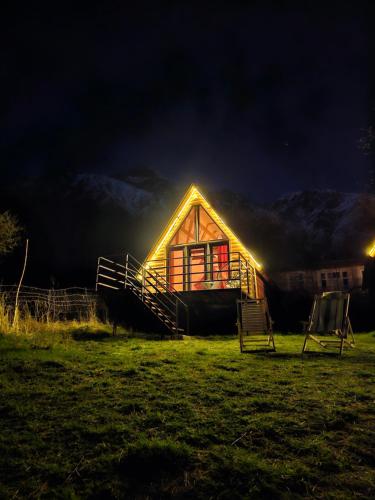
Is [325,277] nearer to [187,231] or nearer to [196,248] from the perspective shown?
[196,248]

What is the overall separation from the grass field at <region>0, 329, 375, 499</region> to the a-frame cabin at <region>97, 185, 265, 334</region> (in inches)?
353

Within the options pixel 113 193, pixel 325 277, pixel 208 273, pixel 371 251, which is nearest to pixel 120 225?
pixel 113 193

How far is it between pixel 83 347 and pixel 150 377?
3.53 meters

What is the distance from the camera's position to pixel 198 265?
1681cm

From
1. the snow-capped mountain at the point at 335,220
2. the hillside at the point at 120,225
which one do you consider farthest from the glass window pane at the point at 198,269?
the snow-capped mountain at the point at 335,220

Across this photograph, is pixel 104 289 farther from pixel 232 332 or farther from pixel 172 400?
pixel 172 400

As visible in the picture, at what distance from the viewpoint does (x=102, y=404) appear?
376 cm

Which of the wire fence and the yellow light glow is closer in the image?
the wire fence

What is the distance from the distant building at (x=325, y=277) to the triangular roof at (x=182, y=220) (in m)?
16.3

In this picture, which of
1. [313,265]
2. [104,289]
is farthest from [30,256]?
[104,289]

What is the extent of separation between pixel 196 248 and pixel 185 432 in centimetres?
1434

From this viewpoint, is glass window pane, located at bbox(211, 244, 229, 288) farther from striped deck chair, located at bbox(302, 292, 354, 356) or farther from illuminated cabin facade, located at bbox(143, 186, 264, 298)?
striped deck chair, located at bbox(302, 292, 354, 356)

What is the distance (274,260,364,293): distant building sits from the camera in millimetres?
29953

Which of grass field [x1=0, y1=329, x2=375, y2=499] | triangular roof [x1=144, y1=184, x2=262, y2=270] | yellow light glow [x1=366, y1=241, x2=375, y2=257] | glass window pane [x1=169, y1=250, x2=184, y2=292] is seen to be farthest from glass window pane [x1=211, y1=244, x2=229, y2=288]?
grass field [x1=0, y1=329, x2=375, y2=499]
